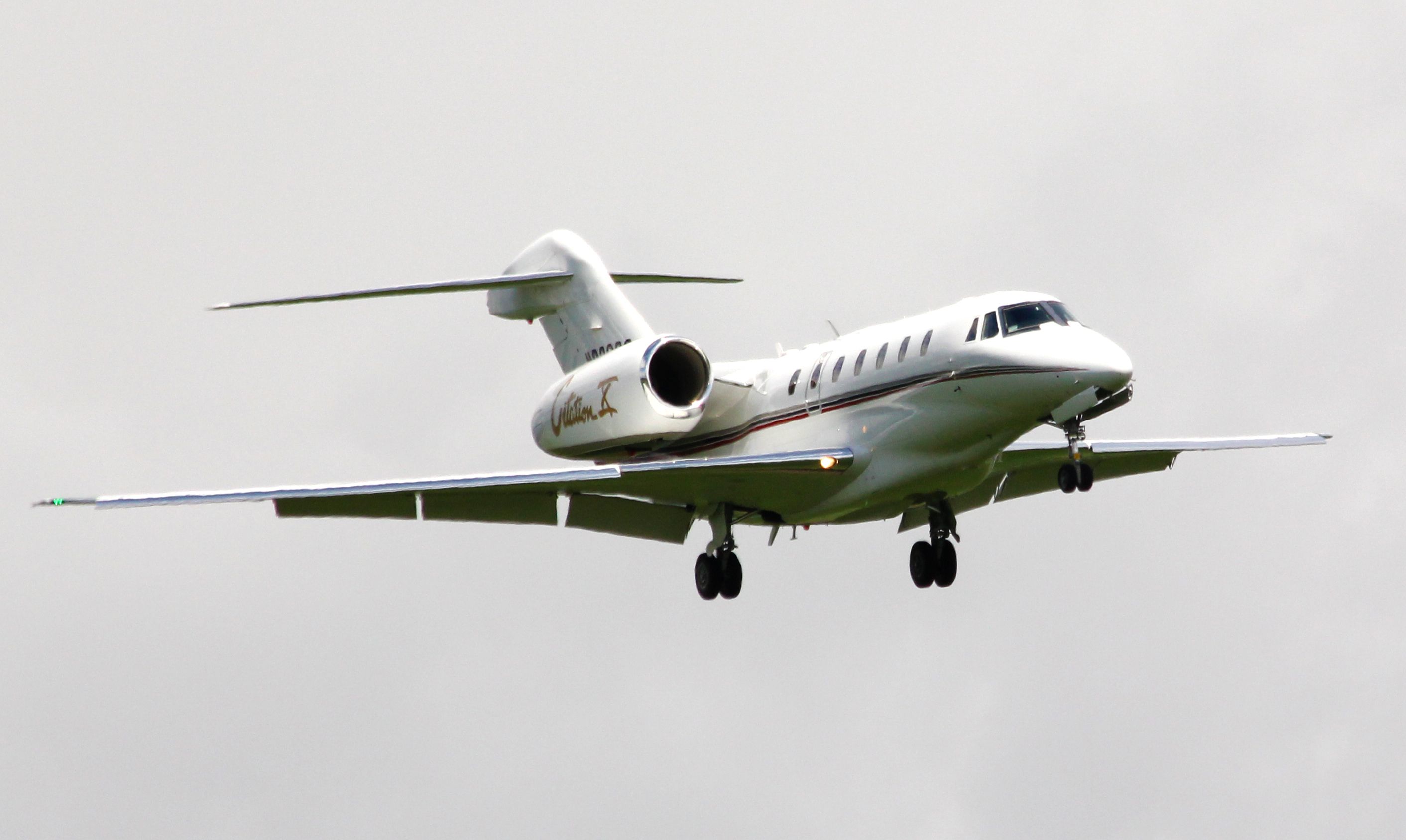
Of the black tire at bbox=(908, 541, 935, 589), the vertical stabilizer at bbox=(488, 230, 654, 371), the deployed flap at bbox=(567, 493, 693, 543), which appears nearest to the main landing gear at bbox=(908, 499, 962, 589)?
the black tire at bbox=(908, 541, 935, 589)

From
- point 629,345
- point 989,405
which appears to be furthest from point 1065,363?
point 629,345

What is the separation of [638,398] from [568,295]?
4.31 m

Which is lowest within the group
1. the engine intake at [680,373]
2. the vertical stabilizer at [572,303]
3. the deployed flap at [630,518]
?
the deployed flap at [630,518]

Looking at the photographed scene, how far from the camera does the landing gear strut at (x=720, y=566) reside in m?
25.9

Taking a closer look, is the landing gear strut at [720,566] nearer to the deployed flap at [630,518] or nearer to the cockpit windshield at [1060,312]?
the deployed flap at [630,518]

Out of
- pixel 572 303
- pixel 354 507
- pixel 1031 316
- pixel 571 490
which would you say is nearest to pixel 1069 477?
pixel 1031 316

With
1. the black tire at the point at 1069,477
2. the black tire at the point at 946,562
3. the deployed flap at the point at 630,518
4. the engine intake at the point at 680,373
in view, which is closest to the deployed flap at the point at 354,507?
the deployed flap at the point at 630,518

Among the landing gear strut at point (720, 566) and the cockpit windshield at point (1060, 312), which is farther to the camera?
the landing gear strut at point (720, 566)

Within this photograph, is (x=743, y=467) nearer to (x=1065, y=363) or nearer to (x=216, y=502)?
(x=1065, y=363)

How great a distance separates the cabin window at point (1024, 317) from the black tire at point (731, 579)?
5386mm

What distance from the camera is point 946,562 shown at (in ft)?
84.6

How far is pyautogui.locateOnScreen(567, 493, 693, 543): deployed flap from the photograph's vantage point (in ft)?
86.3

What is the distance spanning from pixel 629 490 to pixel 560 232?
21.6 ft

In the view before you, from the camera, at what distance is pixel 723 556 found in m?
26.0
